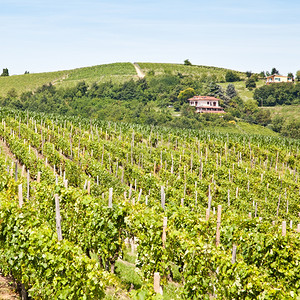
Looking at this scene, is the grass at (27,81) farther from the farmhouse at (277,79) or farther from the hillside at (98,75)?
the farmhouse at (277,79)

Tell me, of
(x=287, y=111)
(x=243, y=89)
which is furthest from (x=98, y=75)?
(x=287, y=111)

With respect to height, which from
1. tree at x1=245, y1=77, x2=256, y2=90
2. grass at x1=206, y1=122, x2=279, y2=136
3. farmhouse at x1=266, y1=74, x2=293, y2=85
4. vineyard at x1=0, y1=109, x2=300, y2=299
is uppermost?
farmhouse at x1=266, y1=74, x2=293, y2=85

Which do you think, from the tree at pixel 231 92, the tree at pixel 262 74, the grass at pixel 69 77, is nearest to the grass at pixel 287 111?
the tree at pixel 231 92

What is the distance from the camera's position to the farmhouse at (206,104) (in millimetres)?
102250

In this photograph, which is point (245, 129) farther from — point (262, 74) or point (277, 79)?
point (262, 74)

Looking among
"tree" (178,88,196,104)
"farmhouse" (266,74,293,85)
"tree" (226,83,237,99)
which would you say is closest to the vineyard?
"tree" (178,88,196,104)

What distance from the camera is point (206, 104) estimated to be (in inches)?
4090

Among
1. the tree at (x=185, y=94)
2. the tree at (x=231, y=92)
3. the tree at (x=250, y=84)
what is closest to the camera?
the tree at (x=185, y=94)

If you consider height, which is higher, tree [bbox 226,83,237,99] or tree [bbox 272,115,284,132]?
tree [bbox 226,83,237,99]

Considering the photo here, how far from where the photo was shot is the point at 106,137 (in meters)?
42.2

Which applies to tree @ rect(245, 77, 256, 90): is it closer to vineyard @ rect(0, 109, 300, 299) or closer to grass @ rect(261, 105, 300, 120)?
grass @ rect(261, 105, 300, 120)

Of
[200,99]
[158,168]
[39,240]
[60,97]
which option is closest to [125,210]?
[39,240]

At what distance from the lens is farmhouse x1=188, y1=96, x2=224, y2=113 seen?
335 ft

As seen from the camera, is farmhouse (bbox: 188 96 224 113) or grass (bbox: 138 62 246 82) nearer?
farmhouse (bbox: 188 96 224 113)
